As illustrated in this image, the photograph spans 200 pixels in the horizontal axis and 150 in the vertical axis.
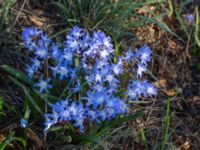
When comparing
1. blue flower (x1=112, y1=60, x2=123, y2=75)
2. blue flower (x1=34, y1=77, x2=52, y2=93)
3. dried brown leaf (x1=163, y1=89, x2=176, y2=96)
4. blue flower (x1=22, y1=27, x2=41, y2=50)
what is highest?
blue flower (x1=22, y1=27, x2=41, y2=50)

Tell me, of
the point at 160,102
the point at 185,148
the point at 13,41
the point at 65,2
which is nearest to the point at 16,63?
the point at 13,41

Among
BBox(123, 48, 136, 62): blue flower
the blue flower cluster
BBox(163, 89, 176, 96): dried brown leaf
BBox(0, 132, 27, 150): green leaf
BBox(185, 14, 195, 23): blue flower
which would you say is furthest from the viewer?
BBox(185, 14, 195, 23): blue flower

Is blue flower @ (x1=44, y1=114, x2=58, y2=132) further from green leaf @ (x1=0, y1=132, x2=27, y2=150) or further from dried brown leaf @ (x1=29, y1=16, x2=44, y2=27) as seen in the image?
dried brown leaf @ (x1=29, y1=16, x2=44, y2=27)

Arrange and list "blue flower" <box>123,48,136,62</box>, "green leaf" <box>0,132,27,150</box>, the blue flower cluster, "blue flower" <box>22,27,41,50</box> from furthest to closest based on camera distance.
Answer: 1. "blue flower" <box>123,48,136,62</box>
2. "blue flower" <box>22,27,41,50</box>
3. the blue flower cluster
4. "green leaf" <box>0,132,27,150</box>

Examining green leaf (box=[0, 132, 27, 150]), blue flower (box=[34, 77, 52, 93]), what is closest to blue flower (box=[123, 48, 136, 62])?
blue flower (box=[34, 77, 52, 93])

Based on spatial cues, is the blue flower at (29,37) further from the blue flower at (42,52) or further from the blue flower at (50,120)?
the blue flower at (50,120)

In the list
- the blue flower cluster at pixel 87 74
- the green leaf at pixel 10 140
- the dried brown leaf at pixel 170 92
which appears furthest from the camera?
the dried brown leaf at pixel 170 92

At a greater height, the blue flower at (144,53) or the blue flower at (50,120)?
the blue flower at (144,53)

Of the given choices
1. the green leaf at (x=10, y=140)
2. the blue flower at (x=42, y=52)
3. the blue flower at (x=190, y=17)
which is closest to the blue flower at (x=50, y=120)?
the green leaf at (x=10, y=140)

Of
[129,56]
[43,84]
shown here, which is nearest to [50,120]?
[43,84]

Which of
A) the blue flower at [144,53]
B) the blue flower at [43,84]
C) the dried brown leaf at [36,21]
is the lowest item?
the blue flower at [43,84]

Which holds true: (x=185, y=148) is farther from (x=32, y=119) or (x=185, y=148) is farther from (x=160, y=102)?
(x=32, y=119)
